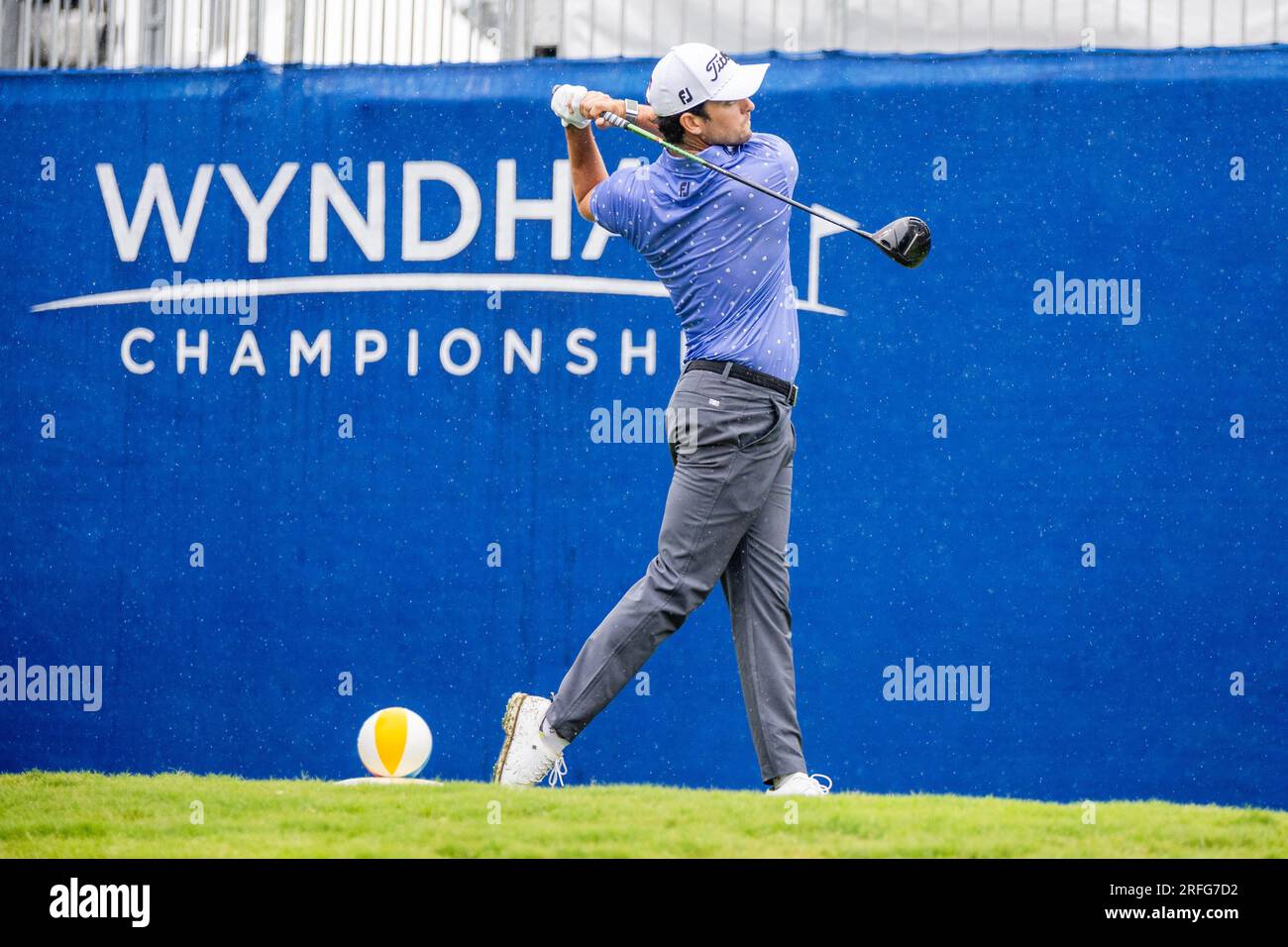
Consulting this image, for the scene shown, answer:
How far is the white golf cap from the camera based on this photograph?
5.43 meters

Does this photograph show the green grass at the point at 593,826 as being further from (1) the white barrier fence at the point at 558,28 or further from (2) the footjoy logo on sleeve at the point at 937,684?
(1) the white barrier fence at the point at 558,28

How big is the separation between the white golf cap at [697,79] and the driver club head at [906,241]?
0.71 metres

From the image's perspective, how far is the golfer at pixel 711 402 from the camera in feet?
17.5

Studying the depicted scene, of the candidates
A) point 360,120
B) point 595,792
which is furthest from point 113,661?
point 595,792

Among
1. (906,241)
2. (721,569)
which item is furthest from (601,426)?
(721,569)

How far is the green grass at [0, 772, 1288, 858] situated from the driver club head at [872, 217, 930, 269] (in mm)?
1797

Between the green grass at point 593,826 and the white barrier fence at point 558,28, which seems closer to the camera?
the green grass at point 593,826

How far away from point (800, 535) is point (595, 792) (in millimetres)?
2791

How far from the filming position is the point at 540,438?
27.1ft

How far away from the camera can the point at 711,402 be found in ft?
17.7

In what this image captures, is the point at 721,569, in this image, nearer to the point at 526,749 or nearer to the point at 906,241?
the point at 526,749
